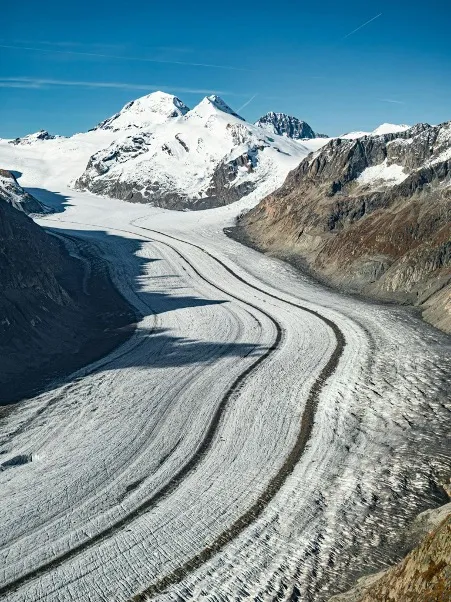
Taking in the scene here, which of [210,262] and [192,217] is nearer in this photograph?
[210,262]

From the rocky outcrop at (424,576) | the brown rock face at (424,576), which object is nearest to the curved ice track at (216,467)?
the rocky outcrop at (424,576)

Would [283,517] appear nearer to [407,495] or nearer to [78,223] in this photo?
[407,495]

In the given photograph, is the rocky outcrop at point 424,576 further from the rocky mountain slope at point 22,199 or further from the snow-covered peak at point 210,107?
the snow-covered peak at point 210,107

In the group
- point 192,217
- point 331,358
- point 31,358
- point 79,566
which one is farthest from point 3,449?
point 192,217

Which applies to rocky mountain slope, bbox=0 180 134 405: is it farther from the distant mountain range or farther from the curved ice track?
the distant mountain range

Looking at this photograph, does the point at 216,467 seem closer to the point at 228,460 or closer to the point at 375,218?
the point at 228,460
